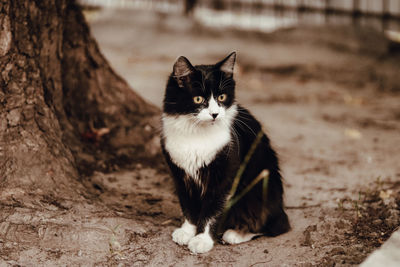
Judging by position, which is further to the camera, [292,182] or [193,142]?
[292,182]

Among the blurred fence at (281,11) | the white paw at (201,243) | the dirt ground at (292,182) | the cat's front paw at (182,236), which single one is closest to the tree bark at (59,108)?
the dirt ground at (292,182)

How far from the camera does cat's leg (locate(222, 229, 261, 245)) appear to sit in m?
2.94

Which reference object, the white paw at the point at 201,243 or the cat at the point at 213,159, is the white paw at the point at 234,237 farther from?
the white paw at the point at 201,243

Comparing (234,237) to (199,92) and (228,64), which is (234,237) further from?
(228,64)

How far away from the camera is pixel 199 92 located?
278 centimetres

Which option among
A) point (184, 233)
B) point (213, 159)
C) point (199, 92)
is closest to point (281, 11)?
point (199, 92)

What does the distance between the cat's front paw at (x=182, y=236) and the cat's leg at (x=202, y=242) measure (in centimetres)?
5

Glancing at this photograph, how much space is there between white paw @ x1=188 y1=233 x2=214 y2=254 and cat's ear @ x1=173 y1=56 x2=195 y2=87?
96cm

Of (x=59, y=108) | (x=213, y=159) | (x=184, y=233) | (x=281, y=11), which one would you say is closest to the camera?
(x=213, y=159)

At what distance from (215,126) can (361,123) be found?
3189mm

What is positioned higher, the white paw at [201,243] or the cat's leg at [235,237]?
the white paw at [201,243]

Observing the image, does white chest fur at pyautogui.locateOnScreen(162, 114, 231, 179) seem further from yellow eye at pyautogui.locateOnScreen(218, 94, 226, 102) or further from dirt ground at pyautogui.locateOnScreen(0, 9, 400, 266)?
dirt ground at pyautogui.locateOnScreen(0, 9, 400, 266)

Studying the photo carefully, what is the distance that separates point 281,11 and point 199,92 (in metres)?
8.07

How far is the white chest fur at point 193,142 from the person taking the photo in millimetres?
2777
